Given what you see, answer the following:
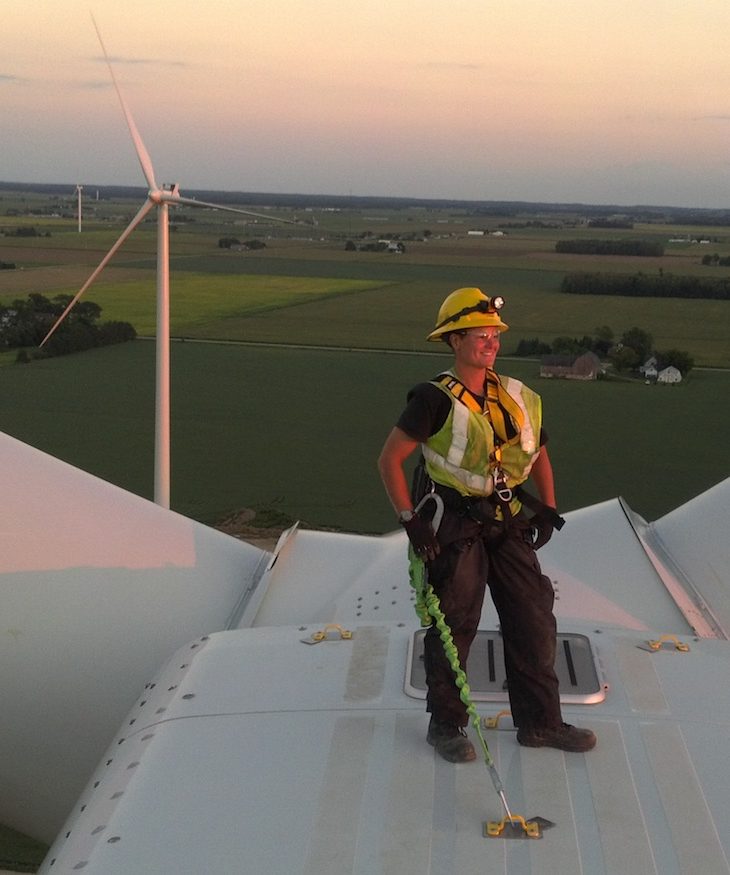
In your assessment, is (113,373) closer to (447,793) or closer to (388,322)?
(388,322)

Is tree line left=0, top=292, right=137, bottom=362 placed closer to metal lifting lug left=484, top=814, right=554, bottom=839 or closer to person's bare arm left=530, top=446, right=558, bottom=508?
person's bare arm left=530, top=446, right=558, bottom=508

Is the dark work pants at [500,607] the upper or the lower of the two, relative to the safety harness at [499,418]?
lower

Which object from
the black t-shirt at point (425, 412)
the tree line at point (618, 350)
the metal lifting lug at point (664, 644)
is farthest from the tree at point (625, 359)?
the black t-shirt at point (425, 412)

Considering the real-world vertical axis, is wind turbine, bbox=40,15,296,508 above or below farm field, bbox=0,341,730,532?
above

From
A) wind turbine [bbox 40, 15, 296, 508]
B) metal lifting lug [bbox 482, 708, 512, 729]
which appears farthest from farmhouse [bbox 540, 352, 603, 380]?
metal lifting lug [bbox 482, 708, 512, 729]

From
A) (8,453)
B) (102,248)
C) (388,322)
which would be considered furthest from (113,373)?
(102,248)

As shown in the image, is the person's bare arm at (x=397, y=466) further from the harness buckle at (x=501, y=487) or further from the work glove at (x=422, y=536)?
the harness buckle at (x=501, y=487)
